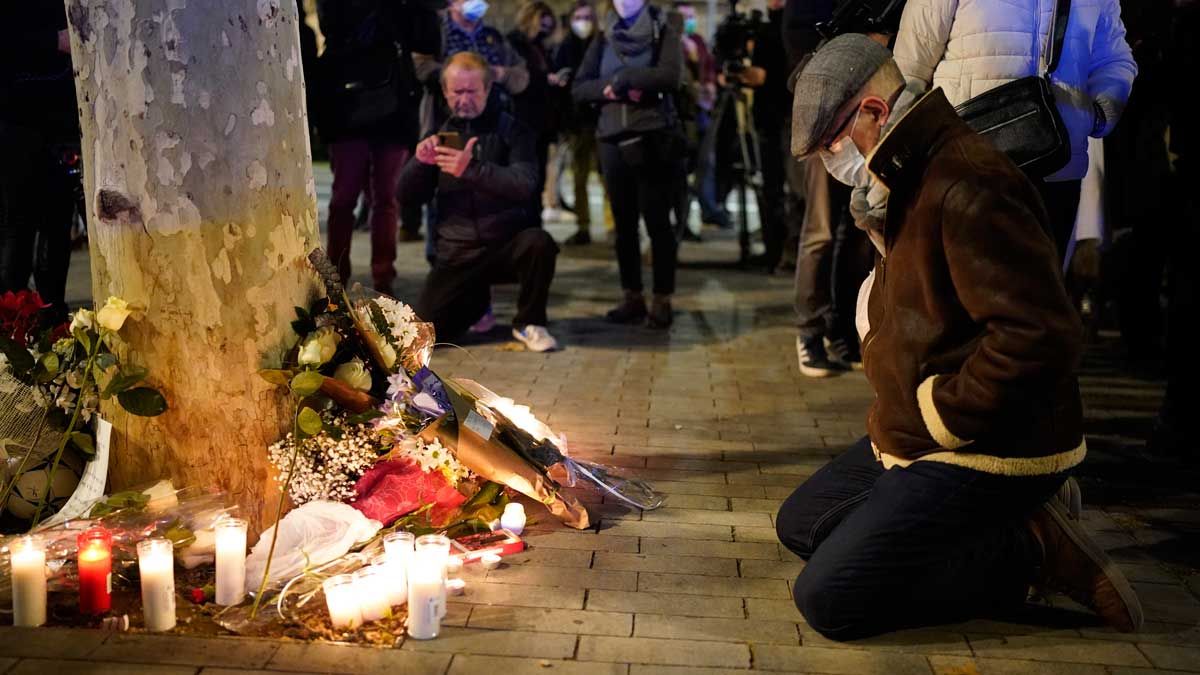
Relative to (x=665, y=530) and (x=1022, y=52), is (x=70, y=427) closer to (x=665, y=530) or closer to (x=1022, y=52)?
(x=665, y=530)

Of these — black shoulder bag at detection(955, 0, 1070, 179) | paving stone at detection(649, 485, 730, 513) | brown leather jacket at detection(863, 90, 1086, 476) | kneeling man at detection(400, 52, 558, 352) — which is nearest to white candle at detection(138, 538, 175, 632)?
paving stone at detection(649, 485, 730, 513)

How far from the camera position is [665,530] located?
4074 millimetres

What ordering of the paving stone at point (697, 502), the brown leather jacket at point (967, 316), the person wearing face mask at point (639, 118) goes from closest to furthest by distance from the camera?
the brown leather jacket at point (967, 316) < the paving stone at point (697, 502) < the person wearing face mask at point (639, 118)

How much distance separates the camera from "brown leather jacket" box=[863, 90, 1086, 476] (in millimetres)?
2881

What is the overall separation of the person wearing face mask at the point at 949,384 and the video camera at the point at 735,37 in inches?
239

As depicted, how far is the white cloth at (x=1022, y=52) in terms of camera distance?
4.43 metres

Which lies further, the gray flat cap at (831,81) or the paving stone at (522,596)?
the paving stone at (522,596)

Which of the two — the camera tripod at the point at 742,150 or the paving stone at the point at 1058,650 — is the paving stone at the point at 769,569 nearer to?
the paving stone at the point at 1058,650

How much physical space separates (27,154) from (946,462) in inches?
184

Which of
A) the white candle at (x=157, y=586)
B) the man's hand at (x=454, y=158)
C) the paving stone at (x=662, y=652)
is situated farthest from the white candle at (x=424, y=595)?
the man's hand at (x=454, y=158)

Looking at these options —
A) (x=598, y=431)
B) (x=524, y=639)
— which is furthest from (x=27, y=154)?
(x=524, y=639)

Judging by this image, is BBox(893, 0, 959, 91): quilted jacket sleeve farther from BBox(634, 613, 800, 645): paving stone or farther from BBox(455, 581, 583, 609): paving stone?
BBox(455, 581, 583, 609): paving stone

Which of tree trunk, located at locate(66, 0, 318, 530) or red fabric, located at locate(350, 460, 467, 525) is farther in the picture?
red fabric, located at locate(350, 460, 467, 525)

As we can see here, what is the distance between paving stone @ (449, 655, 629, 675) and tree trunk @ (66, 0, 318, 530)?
1.01 m
